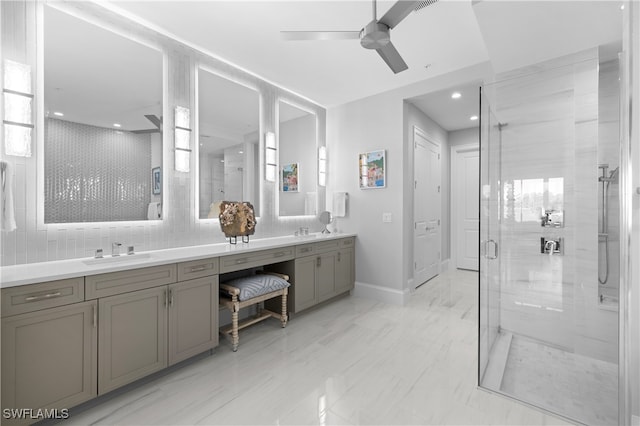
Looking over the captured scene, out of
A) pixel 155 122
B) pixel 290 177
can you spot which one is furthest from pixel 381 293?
pixel 155 122

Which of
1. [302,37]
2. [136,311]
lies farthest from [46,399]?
[302,37]

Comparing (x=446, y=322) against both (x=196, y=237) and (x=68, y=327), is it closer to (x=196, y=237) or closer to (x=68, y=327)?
(x=196, y=237)

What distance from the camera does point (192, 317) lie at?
7.02 feet

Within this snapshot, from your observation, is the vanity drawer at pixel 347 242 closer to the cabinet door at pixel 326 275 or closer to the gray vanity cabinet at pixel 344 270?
the gray vanity cabinet at pixel 344 270

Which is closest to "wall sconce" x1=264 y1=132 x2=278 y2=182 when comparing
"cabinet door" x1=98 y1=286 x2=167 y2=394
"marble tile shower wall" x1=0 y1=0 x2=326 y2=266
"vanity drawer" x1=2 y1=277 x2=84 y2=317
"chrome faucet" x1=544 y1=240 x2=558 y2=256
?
"marble tile shower wall" x1=0 y1=0 x2=326 y2=266

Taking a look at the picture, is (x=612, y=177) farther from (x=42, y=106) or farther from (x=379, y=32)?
(x=42, y=106)

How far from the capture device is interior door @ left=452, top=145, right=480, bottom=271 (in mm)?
5266

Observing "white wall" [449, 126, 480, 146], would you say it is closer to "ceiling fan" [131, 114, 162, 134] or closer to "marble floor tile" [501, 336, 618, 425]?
"marble floor tile" [501, 336, 618, 425]

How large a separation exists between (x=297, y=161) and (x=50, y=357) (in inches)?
119

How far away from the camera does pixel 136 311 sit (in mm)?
1831

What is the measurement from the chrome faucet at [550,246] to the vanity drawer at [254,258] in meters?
2.41

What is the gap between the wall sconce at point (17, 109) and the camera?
1745mm

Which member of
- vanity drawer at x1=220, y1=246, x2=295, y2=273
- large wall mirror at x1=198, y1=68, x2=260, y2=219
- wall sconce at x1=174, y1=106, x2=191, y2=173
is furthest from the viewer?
large wall mirror at x1=198, y1=68, x2=260, y2=219

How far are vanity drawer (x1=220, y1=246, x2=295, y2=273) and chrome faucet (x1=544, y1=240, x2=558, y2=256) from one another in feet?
→ 7.90
